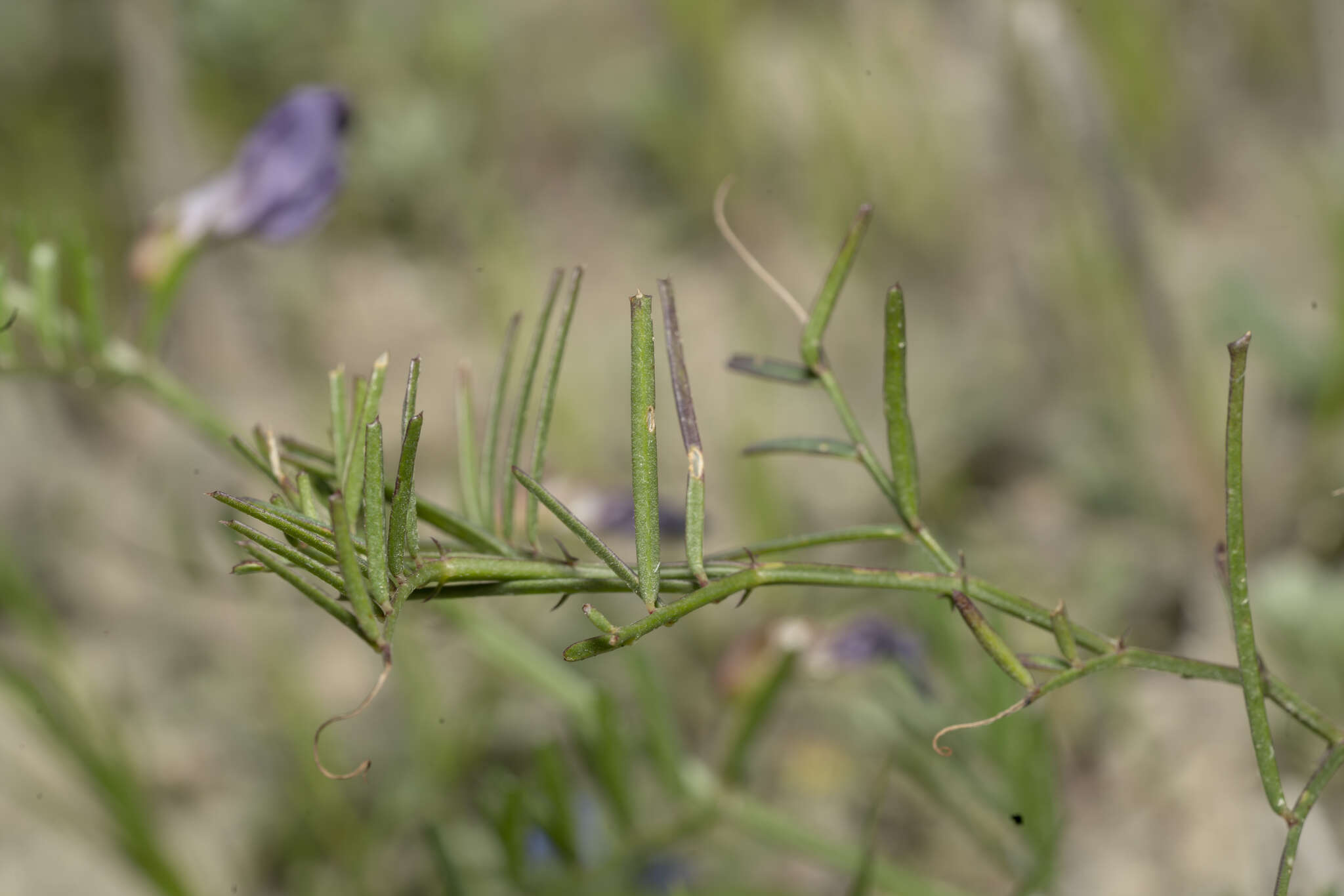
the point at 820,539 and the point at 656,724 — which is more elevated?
the point at 820,539

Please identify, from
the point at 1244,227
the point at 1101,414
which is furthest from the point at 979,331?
the point at 1244,227

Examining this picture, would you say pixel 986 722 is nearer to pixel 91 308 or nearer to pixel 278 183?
pixel 91 308

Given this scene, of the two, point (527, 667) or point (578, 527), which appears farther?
point (527, 667)

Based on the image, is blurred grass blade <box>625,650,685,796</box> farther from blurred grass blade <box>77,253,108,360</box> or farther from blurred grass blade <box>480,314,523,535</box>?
blurred grass blade <box>77,253,108,360</box>

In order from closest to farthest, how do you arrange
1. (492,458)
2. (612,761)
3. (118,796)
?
(492,458) → (612,761) → (118,796)

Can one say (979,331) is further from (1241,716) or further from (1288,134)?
(1241,716)

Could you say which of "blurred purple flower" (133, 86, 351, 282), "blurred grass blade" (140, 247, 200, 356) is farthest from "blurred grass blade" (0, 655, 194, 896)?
"blurred purple flower" (133, 86, 351, 282)

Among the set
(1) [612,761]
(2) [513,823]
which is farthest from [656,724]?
(2) [513,823]
